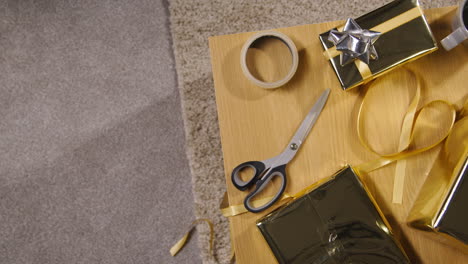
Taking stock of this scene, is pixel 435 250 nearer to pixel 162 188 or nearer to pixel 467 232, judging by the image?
pixel 467 232

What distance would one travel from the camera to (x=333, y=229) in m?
0.52

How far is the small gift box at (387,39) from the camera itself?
50cm

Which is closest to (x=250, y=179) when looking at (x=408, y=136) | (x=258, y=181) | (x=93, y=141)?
(x=258, y=181)

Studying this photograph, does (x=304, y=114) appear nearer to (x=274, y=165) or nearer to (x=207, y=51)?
(x=274, y=165)

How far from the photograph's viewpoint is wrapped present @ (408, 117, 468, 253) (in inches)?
17.9

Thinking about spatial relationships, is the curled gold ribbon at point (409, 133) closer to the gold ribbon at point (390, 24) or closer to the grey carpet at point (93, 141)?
the gold ribbon at point (390, 24)

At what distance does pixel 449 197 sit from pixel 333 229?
15 centimetres

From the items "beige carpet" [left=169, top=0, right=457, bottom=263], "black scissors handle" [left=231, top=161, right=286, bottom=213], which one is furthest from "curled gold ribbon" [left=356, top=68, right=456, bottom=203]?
"beige carpet" [left=169, top=0, right=457, bottom=263]

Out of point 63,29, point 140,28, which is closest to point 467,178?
point 140,28

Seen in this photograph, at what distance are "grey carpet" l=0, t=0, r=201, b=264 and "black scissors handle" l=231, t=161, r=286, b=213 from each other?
→ 0.38m

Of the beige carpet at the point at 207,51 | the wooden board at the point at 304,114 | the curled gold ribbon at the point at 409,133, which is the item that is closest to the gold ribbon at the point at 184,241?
the beige carpet at the point at 207,51

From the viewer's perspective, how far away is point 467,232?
0.46 m

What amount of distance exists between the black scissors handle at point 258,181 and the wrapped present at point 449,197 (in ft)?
0.64

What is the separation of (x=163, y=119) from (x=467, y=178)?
67 cm
